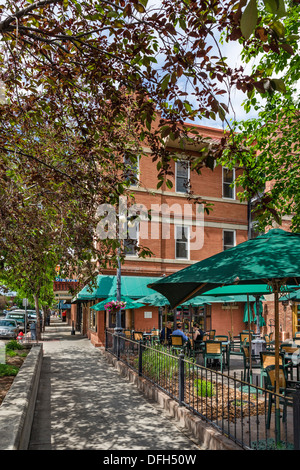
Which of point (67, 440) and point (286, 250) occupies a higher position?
point (286, 250)

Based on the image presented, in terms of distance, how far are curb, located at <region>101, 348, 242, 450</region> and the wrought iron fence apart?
0.11m

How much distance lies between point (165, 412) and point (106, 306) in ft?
32.2

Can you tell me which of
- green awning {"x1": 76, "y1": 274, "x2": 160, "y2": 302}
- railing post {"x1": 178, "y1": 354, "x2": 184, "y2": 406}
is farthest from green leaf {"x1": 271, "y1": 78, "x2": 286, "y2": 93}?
green awning {"x1": 76, "y1": 274, "x2": 160, "y2": 302}

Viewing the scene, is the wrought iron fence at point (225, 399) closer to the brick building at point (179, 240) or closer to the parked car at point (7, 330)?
the brick building at point (179, 240)

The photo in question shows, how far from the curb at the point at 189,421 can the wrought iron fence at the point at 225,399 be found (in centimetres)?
11

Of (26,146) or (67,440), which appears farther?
(26,146)

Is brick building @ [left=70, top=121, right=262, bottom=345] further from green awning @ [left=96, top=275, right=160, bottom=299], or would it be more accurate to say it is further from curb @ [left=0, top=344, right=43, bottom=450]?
curb @ [left=0, top=344, right=43, bottom=450]

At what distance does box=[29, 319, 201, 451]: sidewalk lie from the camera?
20.8 feet

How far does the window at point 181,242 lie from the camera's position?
2423 centimetres

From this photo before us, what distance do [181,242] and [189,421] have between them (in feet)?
58.0

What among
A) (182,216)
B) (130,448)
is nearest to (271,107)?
(130,448)

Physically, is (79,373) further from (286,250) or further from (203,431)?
(286,250)

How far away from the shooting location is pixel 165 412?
8180mm

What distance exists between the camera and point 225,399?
859 centimetres
